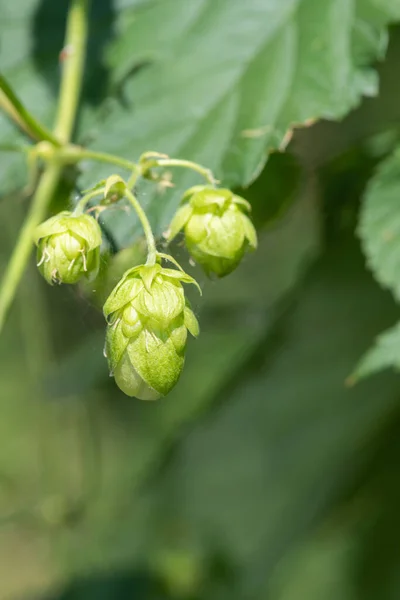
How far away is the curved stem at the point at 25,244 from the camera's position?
3.15ft

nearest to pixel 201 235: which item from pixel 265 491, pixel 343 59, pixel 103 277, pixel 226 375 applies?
pixel 103 277

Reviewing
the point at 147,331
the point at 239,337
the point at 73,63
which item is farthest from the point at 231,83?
the point at 239,337

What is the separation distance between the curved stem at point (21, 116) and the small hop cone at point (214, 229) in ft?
0.88

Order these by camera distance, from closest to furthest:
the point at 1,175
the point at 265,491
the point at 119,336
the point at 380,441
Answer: the point at 119,336
the point at 1,175
the point at 380,441
the point at 265,491

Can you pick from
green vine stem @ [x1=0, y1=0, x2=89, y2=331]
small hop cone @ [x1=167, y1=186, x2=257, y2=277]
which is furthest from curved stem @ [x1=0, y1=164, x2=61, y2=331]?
small hop cone @ [x1=167, y1=186, x2=257, y2=277]

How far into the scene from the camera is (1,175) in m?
1.16

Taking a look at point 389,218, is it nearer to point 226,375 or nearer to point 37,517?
point 226,375

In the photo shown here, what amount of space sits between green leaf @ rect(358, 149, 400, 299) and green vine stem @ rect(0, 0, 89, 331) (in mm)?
441

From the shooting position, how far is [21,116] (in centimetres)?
100

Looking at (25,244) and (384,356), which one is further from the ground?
(25,244)

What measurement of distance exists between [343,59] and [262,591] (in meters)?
1.40

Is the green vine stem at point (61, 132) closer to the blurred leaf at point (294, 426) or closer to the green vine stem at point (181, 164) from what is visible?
the green vine stem at point (181, 164)

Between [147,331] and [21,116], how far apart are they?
0.39 meters

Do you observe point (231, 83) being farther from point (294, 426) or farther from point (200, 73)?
point (294, 426)
